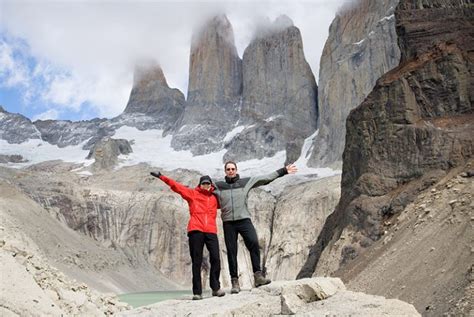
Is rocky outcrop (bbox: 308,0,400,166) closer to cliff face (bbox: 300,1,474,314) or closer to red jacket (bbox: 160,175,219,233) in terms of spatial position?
cliff face (bbox: 300,1,474,314)

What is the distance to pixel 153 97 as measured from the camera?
474ft

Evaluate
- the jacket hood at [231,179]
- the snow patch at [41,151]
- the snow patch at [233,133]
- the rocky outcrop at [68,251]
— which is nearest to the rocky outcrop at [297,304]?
the jacket hood at [231,179]

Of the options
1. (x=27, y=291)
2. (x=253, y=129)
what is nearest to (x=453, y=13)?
(x=27, y=291)

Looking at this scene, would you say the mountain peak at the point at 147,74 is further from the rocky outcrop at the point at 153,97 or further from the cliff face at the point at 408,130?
the cliff face at the point at 408,130

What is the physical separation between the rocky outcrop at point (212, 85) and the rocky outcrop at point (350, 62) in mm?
28545

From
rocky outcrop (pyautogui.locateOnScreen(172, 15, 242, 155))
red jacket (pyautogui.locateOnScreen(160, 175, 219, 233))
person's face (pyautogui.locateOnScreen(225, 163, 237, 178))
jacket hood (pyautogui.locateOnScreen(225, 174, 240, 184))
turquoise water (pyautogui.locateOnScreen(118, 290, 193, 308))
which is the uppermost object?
rocky outcrop (pyautogui.locateOnScreen(172, 15, 242, 155))

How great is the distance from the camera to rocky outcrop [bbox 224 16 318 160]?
105 m

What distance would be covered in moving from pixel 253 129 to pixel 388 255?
289 ft

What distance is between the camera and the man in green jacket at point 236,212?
32.9 ft

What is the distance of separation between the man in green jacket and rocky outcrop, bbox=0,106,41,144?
139 metres

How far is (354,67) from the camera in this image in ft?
287

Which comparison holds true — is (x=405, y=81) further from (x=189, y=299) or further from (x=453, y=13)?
(x=189, y=299)

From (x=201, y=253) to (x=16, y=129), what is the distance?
5760 inches

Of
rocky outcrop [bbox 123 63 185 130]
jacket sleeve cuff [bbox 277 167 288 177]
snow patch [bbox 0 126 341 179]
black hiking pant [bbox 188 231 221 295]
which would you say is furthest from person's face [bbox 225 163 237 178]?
rocky outcrop [bbox 123 63 185 130]
